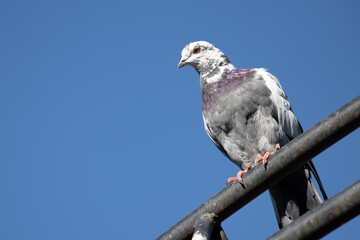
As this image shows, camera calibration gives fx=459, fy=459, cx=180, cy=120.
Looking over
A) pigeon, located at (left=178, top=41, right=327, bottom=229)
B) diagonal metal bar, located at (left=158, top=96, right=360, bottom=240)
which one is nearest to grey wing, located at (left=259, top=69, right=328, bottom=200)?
pigeon, located at (left=178, top=41, right=327, bottom=229)

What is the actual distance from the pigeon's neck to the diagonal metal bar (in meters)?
3.88

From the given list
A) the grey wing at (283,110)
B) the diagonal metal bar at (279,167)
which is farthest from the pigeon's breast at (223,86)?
the diagonal metal bar at (279,167)

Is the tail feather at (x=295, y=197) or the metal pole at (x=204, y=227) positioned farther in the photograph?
the tail feather at (x=295, y=197)

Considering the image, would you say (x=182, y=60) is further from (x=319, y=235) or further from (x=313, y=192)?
(x=319, y=235)

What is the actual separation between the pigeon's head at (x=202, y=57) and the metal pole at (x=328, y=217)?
187 inches

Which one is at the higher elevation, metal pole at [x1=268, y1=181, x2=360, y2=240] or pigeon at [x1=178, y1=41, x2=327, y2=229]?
pigeon at [x1=178, y1=41, x2=327, y2=229]

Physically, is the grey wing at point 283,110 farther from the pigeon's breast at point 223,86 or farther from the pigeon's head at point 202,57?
the pigeon's head at point 202,57

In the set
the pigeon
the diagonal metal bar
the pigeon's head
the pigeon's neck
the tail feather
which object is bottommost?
the diagonal metal bar

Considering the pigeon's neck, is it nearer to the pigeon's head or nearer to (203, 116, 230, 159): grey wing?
the pigeon's head

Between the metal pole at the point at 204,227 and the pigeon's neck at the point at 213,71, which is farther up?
the pigeon's neck at the point at 213,71

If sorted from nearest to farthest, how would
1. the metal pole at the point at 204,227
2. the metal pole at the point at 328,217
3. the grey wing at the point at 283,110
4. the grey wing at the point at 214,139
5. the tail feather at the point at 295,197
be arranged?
the metal pole at the point at 328,217 → the metal pole at the point at 204,227 → the tail feather at the point at 295,197 → the grey wing at the point at 283,110 → the grey wing at the point at 214,139

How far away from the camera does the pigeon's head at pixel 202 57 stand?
21.6ft

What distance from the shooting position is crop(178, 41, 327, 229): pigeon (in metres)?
5.37

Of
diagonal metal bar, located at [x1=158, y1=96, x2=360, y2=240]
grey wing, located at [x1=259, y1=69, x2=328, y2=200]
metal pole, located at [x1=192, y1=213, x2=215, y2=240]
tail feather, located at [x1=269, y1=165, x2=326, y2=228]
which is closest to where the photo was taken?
Result: diagonal metal bar, located at [x1=158, y1=96, x2=360, y2=240]
